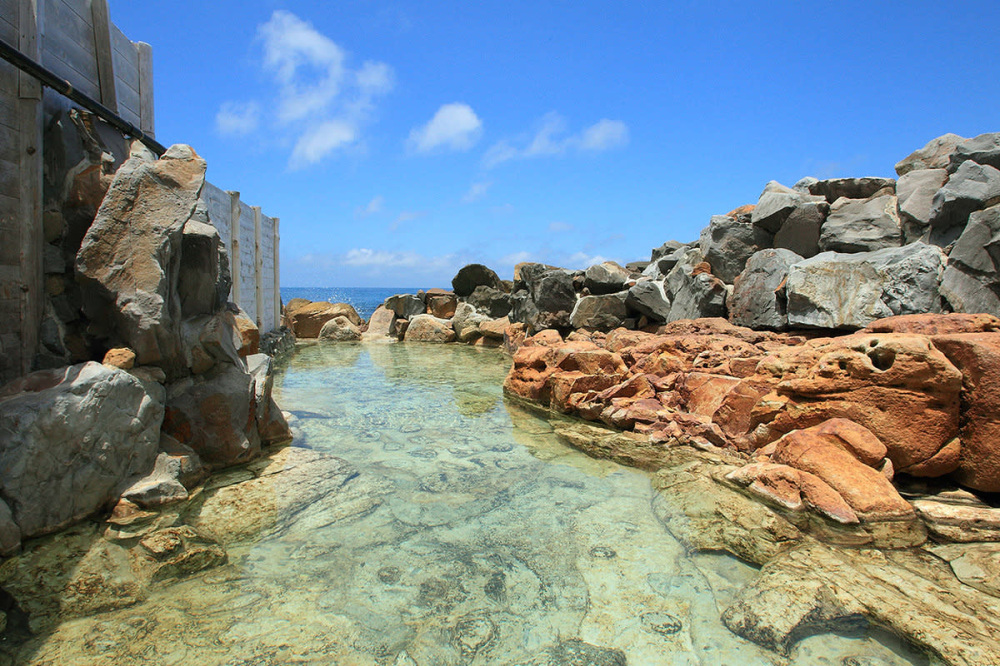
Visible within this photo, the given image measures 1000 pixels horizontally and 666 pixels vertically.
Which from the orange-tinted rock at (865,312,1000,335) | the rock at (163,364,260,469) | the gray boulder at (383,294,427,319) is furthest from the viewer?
the gray boulder at (383,294,427,319)

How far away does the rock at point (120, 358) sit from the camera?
4.04m

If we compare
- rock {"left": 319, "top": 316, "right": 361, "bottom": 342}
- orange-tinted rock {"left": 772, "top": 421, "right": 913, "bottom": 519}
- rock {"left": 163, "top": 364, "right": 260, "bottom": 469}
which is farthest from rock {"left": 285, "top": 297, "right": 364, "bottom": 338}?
orange-tinted rock {"left": 772, "top": 421, "right": 913, "bottom": 519}

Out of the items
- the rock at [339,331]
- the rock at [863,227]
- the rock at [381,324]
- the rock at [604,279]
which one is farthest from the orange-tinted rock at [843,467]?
the rock at [381,324]

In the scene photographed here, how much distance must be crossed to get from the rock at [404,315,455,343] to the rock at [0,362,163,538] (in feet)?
45.0

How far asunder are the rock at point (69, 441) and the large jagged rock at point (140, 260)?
1.75 ft

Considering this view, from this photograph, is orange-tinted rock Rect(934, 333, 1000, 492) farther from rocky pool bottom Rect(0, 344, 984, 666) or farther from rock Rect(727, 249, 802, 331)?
rock Rect(727, 249, 802, 331)

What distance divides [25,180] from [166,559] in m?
2.99

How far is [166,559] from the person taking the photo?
3205 millimetres

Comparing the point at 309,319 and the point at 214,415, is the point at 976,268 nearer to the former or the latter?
the point at 214,415

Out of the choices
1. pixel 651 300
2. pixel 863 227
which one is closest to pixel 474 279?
pixel 651 300

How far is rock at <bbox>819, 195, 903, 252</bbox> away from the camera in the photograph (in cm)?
835

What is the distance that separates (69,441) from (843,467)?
5.21 meters

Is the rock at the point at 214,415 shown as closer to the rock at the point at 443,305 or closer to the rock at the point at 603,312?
the rock at the point at 603,312

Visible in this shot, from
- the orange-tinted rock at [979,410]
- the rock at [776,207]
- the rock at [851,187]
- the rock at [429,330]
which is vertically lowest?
the rock at [429,330]
